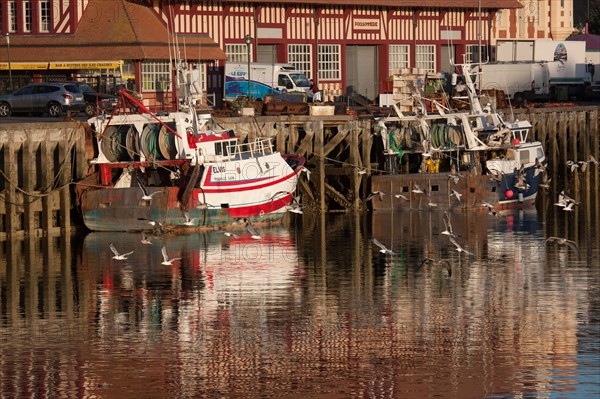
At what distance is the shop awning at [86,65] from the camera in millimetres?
75312

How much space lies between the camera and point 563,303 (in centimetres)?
3847

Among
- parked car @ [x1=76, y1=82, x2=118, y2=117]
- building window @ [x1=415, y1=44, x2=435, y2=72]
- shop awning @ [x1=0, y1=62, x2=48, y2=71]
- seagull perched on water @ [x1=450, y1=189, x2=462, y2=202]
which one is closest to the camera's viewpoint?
seagull perched on water @ [x1=450, y1=189, x2=462, y2=202]

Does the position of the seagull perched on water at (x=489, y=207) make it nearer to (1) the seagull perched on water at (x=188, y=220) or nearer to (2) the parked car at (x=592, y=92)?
(1) the seagull perched on water at (x=188, y=220)

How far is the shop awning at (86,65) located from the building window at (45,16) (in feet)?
9.61

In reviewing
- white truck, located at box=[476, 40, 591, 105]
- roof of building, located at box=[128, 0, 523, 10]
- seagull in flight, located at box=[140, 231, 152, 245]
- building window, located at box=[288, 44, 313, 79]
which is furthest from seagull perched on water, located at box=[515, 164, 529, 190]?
building window, located at box=[288, 44, 313, 79]

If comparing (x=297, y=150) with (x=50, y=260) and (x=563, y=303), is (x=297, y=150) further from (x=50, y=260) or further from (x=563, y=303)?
(x=563, y=303)

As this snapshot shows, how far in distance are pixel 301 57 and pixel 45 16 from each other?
46.7 ft

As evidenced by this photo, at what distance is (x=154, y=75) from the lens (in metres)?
77.2

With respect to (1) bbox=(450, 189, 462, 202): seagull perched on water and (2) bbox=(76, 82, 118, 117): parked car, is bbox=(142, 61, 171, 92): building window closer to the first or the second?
(2) bbox=(76, 82, 118, 117): parked car

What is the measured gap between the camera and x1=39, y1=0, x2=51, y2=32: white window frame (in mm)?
77375

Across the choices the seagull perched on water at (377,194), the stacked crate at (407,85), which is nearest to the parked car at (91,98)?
the stacked crate at (407,85)

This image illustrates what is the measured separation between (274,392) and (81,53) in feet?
158

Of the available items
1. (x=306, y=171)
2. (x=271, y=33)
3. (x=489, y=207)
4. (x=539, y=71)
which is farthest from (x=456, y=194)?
(x=539, y=71)

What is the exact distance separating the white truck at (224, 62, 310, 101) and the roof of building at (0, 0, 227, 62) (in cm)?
121
